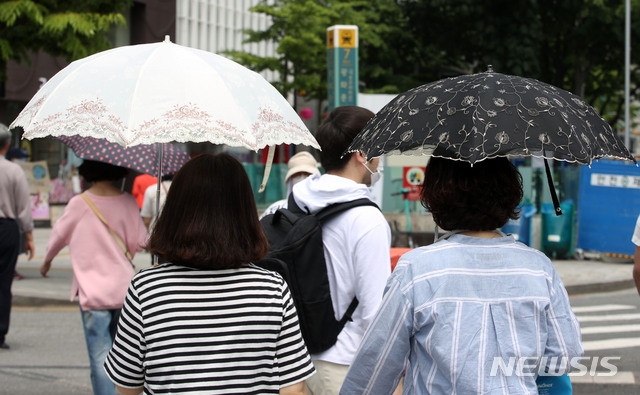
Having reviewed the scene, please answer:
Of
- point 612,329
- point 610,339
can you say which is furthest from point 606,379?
point 612,329

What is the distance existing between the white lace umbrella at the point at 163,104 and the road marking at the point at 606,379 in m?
4.47

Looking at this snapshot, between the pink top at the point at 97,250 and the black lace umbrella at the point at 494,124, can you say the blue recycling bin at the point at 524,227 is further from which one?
the black lace umbrella at the point at 494,124

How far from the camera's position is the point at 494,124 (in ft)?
7.64

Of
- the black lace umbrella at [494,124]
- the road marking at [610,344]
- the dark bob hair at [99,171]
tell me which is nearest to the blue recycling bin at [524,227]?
the road marking at [610,344]

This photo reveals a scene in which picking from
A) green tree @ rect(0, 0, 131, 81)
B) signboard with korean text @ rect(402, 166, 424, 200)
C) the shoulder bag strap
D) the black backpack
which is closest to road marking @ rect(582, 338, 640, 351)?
the shoulder bag strap

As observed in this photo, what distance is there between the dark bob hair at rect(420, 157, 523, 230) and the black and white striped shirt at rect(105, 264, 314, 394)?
597 mm

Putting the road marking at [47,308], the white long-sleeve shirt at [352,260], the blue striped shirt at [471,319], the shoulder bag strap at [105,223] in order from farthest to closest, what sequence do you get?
1. the road marking at [47,308]
2. the shoulder bag strap at [105,223]
3. the white long-sleeve shirt at [352,260]
4. the blue striped shirt at [471,319]

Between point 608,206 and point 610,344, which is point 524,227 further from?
point 610,344

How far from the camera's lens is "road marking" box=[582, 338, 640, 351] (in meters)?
8.33

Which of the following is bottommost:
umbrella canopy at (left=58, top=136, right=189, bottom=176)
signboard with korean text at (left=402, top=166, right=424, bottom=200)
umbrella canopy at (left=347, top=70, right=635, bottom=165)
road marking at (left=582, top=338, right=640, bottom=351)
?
road marking at (left=582, top=338, right=640, bottom=351)

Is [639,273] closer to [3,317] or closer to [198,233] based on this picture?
[198,233]

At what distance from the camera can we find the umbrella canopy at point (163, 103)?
311cm

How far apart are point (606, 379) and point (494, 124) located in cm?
527

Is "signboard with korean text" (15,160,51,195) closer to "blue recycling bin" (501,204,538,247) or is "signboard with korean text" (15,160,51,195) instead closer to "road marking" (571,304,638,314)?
"blue recycling bin" (501,204,538,247)
